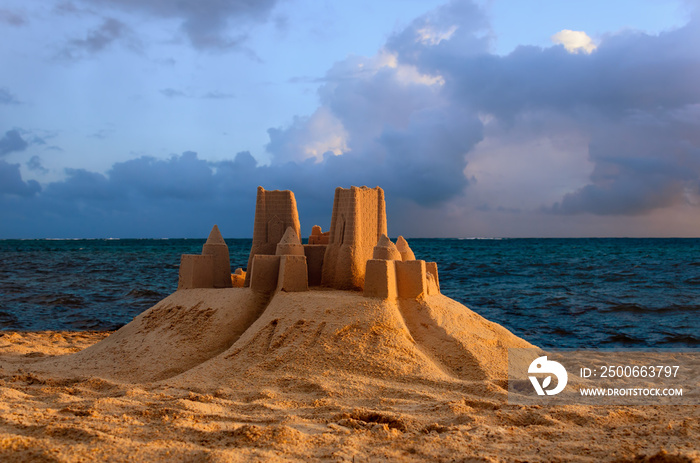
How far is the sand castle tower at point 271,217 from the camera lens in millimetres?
9555

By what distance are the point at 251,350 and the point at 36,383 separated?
2.78 m

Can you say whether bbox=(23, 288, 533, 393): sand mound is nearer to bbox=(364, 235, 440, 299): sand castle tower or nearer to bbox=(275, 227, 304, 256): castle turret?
bbox=(364, 235, 440, 299): sand castle tower

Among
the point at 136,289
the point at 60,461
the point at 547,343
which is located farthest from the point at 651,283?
the point at 60,461

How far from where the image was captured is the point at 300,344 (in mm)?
7223

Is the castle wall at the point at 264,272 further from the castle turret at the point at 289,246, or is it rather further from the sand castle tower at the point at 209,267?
the sand castle tower at the point at 209,267

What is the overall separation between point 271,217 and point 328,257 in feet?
4.35

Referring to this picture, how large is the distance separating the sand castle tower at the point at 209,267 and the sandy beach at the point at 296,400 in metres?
0.29

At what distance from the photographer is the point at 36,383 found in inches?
279

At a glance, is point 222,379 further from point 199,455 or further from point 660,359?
point 660,359

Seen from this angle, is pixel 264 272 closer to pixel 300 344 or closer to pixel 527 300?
pixel 300 344
